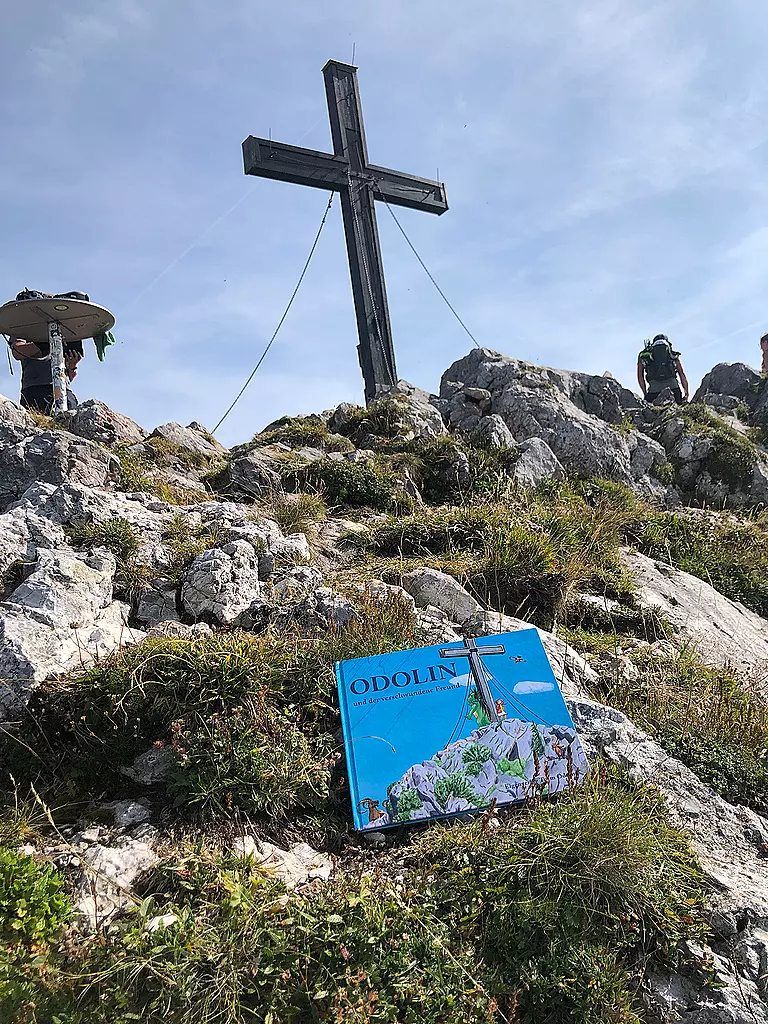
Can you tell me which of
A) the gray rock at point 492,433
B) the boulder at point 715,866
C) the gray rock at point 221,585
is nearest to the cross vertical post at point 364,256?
the gray rock at point 492,433

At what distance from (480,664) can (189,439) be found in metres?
6.73

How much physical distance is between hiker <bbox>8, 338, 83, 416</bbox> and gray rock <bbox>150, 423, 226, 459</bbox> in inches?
56.4

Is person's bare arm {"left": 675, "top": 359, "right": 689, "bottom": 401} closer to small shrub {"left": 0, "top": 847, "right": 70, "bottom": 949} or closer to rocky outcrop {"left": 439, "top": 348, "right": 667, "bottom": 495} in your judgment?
rocky outcrop {"left": 439, "top": 348, "right": 667, "bottom": 495}

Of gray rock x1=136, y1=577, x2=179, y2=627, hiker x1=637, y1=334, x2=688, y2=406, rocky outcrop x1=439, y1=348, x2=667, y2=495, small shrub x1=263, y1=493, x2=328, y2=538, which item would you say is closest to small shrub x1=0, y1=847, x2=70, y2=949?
gray rock x1=136, y1=577, x2=179, y2=627

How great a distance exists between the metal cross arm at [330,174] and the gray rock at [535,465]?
18.6ft

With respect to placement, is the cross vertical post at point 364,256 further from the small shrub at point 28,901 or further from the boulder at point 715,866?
the small shrub at point 28,901

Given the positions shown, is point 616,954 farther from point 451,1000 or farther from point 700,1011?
point 451,1000

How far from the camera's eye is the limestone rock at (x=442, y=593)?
5.89m

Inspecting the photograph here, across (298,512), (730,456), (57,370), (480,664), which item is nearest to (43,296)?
(57,370)

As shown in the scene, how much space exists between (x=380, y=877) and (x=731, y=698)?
334 cm

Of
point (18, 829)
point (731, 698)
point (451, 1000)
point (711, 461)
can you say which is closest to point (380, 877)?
point (451, 1000)

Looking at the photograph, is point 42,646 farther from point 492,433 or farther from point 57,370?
point 492,433

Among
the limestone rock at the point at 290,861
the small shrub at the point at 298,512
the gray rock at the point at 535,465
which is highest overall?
the gray rock at the point at 535,465

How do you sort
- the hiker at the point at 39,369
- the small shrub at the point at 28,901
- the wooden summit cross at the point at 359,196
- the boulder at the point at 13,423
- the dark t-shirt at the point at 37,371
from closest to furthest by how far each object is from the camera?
1. the small shrub at the point at 28,901
2. the boulder at the point at 13,423
3. the hiker at the point at 39,369
4. the dark t-shirt at the point at 37,371
5. the wooden summit cross at the point at 359,196
